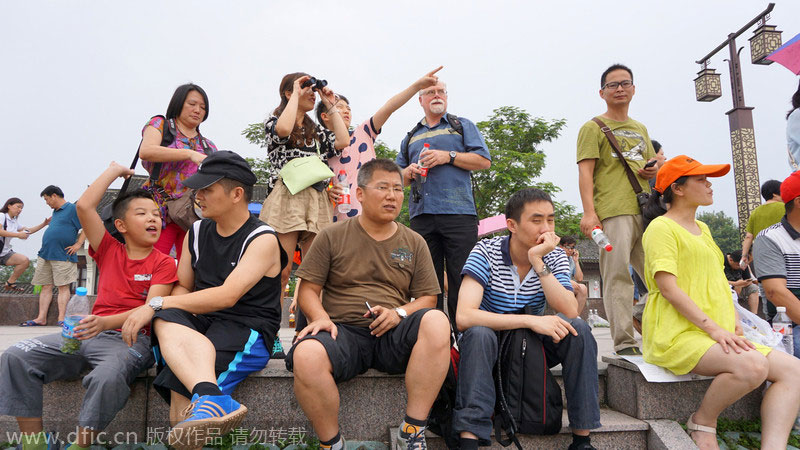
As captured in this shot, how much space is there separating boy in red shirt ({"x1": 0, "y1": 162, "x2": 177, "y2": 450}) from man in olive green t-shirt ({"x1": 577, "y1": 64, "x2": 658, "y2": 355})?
117 inches

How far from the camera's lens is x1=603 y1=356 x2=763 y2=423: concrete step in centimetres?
311

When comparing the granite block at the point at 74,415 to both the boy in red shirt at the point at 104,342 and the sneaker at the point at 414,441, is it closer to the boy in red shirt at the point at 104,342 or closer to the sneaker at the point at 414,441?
the boy in red shirt at the point at 104,342

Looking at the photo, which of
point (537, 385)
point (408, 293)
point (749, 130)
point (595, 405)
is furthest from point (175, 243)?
point (749, 130)

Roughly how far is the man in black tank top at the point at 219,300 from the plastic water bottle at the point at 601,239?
2147 millimetres

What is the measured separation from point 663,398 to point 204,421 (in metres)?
2.55

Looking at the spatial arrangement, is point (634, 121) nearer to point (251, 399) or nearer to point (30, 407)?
point (251, 399)

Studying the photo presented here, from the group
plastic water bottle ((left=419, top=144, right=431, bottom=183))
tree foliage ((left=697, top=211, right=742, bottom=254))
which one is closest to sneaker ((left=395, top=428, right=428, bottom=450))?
plastic water bottle ((left=419, top=144, right=431, bottom=183))

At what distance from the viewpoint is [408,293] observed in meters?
3.24

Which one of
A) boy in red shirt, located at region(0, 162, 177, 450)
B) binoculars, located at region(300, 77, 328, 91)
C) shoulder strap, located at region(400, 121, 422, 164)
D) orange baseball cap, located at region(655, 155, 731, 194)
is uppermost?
binoculars, located at region(300, 77, 328, 91)

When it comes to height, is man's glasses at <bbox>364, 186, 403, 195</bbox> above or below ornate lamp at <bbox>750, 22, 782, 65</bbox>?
below

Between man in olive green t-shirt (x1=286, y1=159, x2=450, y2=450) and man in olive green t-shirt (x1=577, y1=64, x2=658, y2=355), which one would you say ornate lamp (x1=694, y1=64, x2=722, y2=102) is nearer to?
man in olive green t-shirt (x1=577, y1=64, x2=658, y2=355)

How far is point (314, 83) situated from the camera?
3.98 m

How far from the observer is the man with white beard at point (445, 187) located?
4.21 metres

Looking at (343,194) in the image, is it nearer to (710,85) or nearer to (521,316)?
(521,316)
